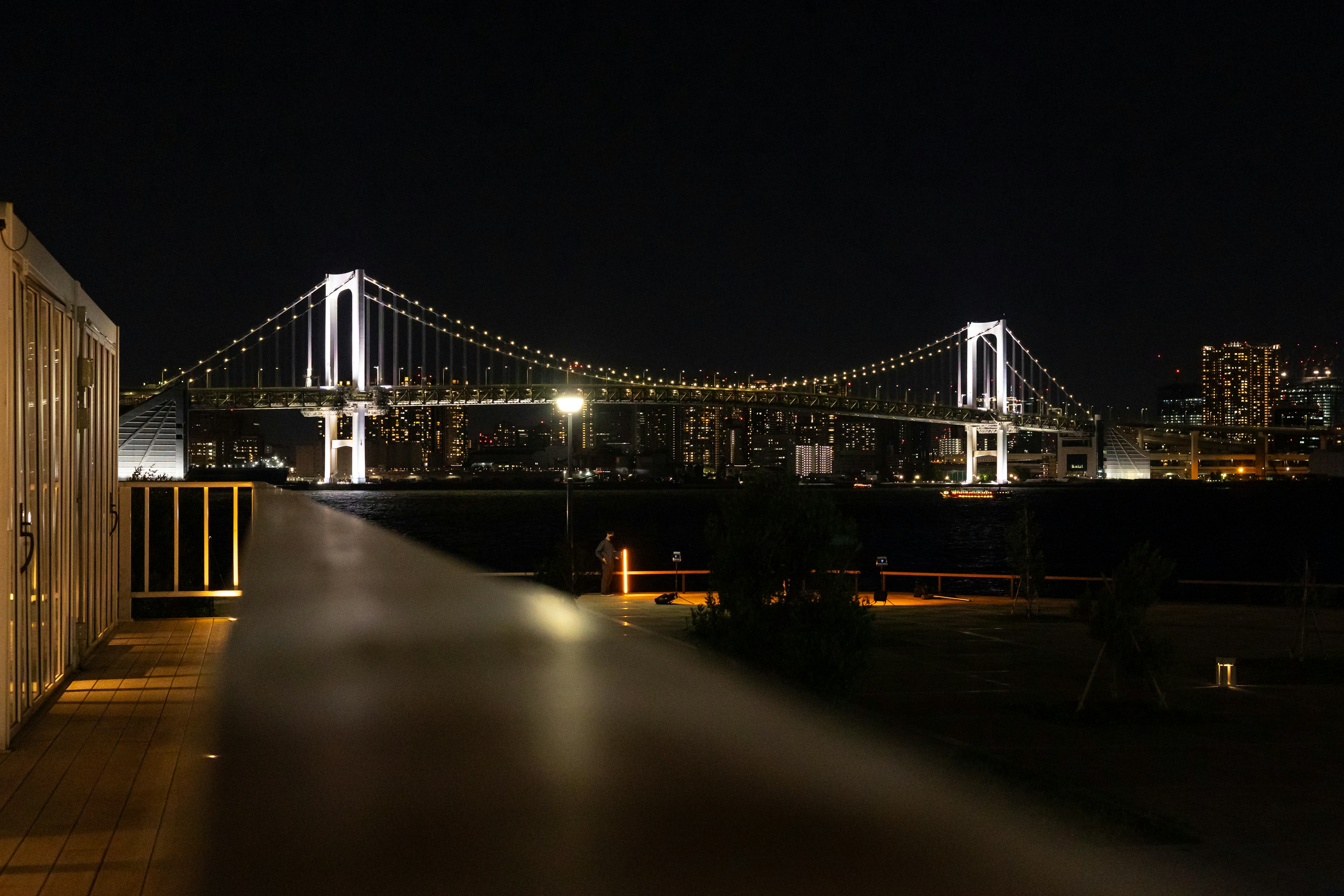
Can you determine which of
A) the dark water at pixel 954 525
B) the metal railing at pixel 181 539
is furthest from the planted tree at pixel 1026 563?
the metal railing at pixel 181 539

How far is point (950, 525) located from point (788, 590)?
68096 millimetres

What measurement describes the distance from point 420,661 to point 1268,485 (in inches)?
5491

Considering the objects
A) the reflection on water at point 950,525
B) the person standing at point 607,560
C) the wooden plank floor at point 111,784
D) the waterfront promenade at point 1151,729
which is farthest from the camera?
the reflection on water at point 950,525

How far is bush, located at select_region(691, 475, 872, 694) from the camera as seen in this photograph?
8172 mm

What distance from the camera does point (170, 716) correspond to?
220 inches

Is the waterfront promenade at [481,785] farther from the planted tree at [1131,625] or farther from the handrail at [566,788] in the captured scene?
the planted tree at [1131,625]

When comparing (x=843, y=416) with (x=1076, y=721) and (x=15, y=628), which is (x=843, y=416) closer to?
(x=1076, y=721)

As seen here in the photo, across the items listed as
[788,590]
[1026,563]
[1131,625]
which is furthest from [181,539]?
[1131,625]

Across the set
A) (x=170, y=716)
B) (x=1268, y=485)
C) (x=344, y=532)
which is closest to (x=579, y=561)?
(x=344, y=532)

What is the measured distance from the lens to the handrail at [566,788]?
380 cm

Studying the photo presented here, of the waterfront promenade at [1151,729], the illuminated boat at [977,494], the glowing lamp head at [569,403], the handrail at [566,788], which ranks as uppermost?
the glowing lamp head at [569,403]

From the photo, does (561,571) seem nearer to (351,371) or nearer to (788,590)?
(788,590)

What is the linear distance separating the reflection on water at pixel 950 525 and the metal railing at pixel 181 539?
8.43m

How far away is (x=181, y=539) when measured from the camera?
59.4 ft
